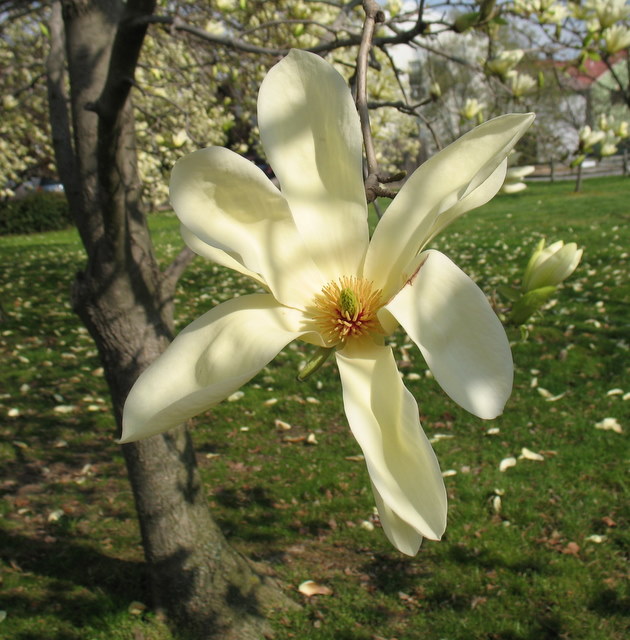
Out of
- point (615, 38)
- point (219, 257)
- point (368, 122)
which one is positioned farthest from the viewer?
point (615, 38)

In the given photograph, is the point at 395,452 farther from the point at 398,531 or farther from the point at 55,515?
the point at 55,515

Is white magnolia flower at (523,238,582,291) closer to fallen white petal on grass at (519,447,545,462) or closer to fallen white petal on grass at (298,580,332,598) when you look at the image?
fallen white petal on grass at (298,580,332,598)

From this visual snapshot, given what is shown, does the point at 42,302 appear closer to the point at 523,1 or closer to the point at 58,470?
the point at 58,470

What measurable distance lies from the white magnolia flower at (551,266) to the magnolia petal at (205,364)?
478mm

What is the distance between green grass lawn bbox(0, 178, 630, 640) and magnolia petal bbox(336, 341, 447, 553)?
241cm

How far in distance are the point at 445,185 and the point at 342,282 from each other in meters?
0.22

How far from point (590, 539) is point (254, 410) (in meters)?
2.52

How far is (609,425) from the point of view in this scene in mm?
4297

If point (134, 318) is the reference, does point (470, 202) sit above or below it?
above

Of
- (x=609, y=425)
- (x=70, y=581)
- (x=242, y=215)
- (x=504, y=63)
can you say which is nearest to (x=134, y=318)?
(x=70, y=581)

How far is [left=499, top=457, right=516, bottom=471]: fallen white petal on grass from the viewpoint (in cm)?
399

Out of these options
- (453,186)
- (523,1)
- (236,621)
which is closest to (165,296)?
(236,621)

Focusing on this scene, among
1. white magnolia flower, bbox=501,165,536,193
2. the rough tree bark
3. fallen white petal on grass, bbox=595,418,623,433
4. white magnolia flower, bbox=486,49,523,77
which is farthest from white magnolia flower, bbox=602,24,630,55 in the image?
fallen white petal on grass, bbox=595,418,623,433

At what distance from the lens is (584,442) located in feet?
13.7
